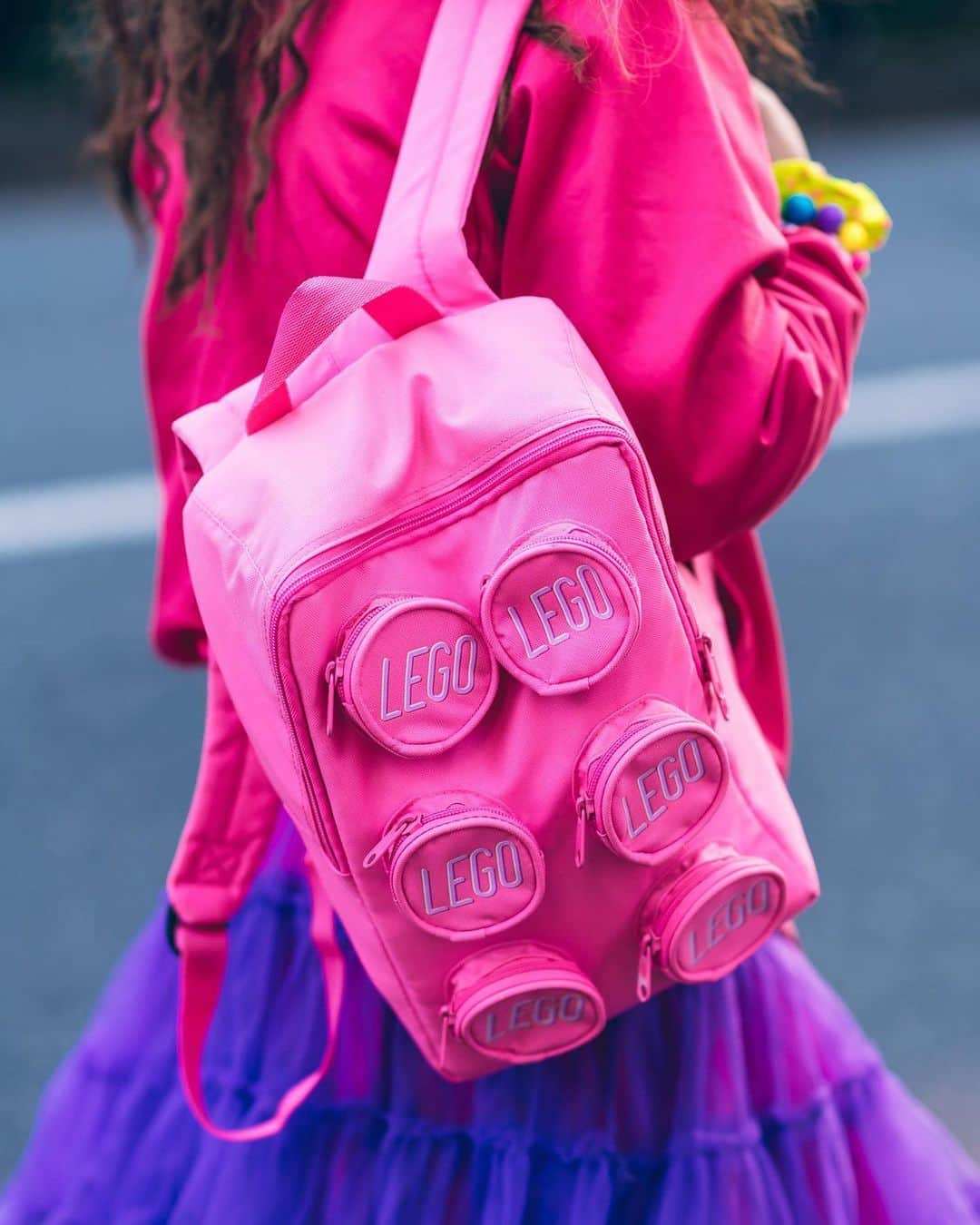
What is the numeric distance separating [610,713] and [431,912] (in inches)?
7.3

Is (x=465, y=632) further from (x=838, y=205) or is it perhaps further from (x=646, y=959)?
(x=838, y=205)

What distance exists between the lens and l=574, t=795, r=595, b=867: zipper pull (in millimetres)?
1109

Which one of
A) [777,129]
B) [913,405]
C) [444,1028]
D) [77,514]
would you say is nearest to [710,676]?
[444,1028]

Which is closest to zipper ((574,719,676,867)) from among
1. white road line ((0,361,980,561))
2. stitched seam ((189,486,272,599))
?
stitched seam ((189,486,272,599))

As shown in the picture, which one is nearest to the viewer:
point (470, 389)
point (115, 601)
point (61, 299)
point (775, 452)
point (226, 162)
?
point (470, 389)

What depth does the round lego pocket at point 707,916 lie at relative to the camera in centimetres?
118

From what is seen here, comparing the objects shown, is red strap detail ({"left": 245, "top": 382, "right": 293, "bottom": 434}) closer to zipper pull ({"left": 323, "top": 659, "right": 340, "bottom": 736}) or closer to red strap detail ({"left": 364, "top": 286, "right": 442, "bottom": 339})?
red strap detail ({"left": 364, "top": 286, "right": 442, "bottom": 339})

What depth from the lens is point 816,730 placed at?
11.6ft

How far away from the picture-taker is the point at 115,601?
4246 mm

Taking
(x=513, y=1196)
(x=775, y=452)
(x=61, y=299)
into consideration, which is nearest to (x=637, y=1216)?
(x=513, y=1196)

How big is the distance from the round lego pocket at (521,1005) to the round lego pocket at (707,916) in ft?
0.18

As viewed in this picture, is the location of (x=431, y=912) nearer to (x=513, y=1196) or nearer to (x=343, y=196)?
(x=513, y=1196)

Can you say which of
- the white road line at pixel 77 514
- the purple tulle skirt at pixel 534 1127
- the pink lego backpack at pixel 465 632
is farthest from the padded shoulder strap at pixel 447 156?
the white road line at pixel 77 514

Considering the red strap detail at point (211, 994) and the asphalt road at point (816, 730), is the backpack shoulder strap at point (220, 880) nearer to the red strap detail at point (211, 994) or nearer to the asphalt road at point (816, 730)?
the red strap detail at point (211, 994)
